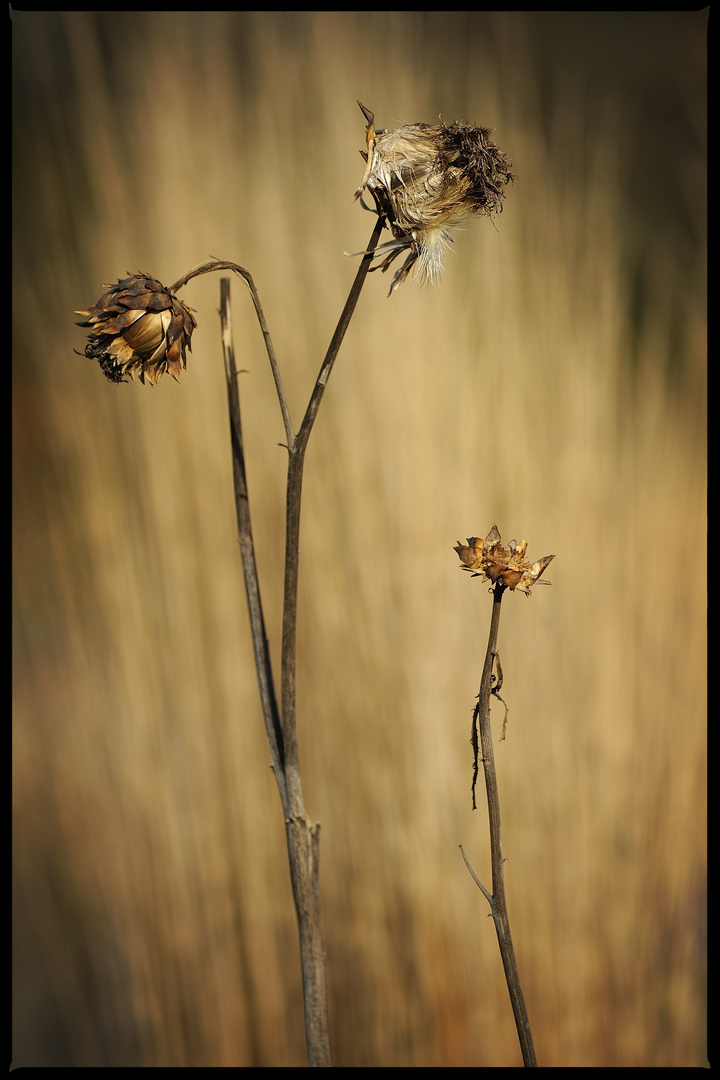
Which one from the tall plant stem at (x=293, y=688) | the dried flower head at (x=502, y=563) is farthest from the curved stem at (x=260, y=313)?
the dried flower head at (x=502, y=563)

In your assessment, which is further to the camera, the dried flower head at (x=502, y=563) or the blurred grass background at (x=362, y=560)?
the blurred grass background at (x=362, y=560)

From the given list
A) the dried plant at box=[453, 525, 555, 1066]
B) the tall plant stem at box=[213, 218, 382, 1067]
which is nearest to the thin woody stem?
the tall plant stem at box=[213, 218, 382, 1067]

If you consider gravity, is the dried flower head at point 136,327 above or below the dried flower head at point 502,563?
above

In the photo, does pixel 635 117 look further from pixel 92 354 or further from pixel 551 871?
pixel 551 871

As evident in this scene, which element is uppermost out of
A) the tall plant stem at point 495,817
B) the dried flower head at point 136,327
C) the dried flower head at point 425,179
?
the dried flower head at point 425,179

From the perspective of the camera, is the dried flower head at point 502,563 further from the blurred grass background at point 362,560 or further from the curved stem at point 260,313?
the blurred grass background at point 362,560

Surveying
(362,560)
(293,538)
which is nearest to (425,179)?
(293,538)
